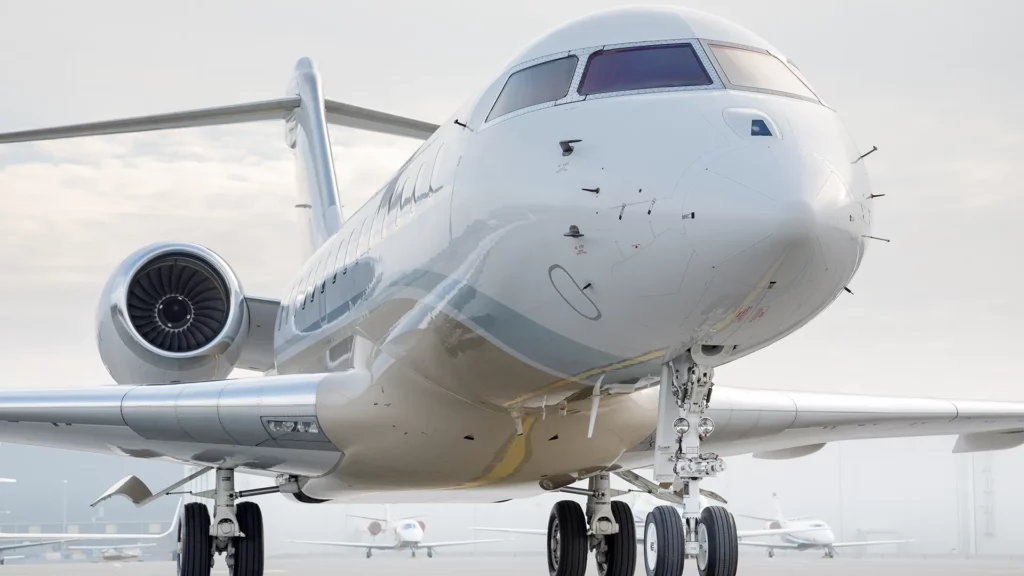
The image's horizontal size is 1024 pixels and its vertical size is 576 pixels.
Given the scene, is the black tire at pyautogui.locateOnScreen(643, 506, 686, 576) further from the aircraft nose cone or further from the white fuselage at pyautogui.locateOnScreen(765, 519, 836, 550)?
the white fuselage at pyautogui.locateOnScreen(765, 519, 836, 550)

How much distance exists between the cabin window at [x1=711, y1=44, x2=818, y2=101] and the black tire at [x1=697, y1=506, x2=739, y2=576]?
274cm

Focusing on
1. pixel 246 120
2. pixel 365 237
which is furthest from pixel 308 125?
pixel 365 237

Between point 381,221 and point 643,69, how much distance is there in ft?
13.0

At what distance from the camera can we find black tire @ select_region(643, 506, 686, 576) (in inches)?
324

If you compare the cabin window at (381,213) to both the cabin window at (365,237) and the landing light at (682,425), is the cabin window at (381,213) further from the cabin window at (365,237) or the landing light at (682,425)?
the landing light at (682,425)

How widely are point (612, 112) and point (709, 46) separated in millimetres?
1045

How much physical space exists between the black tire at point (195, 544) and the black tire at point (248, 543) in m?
0.29

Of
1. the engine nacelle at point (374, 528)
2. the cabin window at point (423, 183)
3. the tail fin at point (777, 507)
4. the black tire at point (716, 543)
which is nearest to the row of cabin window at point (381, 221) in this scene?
the cabin window at point (423, 183)

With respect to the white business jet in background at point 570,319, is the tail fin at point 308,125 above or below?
above

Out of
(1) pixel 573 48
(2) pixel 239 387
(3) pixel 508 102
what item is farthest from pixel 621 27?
(2) pixel 239 387

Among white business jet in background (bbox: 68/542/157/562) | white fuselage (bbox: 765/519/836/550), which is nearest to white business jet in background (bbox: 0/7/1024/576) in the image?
white fuselage (bbox: 765/519/836/550)

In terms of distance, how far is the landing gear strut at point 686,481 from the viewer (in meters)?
7.71

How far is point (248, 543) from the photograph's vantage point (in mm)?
13578

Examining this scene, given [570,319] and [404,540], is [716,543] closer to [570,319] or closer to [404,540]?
[570,319]
